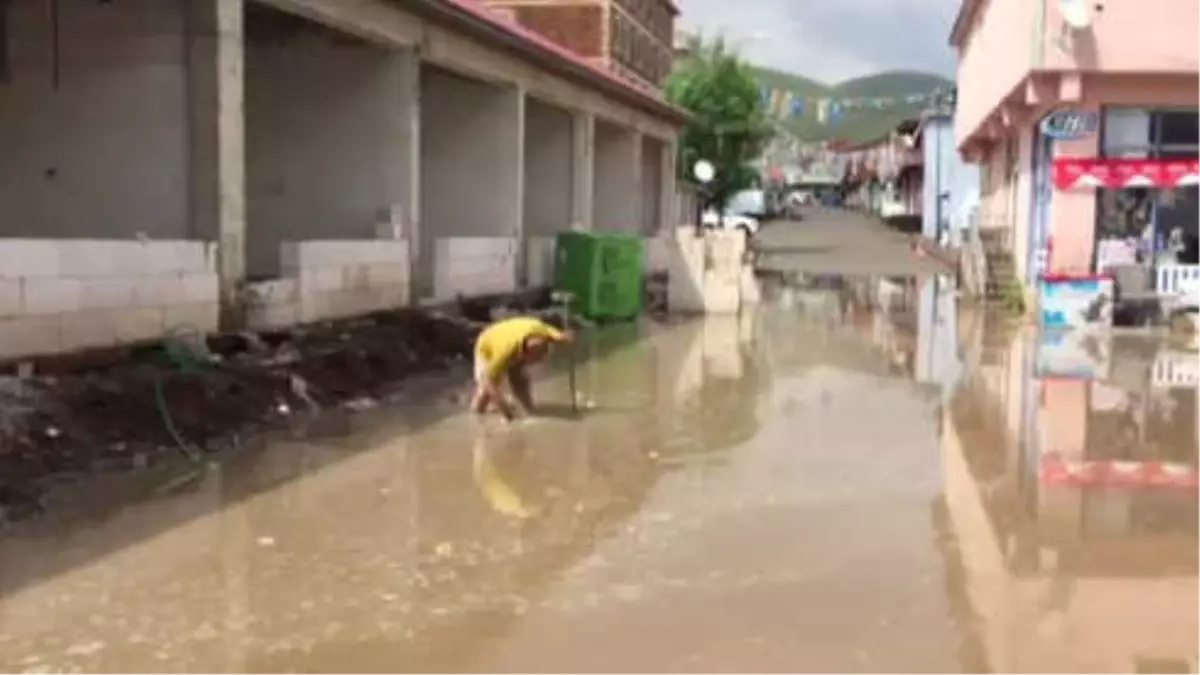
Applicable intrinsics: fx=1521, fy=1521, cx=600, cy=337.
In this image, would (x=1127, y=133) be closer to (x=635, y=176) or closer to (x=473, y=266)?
(x=473, y=266)

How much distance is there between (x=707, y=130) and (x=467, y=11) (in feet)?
116

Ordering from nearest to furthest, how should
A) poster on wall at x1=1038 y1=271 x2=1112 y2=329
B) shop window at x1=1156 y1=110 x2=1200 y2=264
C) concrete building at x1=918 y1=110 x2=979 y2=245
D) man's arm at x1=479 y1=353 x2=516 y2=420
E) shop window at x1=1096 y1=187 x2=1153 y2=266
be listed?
man's arm at x1=479 y1=353 x2=516 y2=420
poster on wall at x1=1038 y1=271 x2=1112 y2=329
shop window at x1=1156 y1=110 x2=1200 y2=264
shop window at x1=1096 y1=187 x2=1153 y2=266
concrete building at x1=918 y1=110 x2=979 y2=245

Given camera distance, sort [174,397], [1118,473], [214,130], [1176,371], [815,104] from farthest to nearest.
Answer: [815,104], [1176,371], [214,130], [174,397], [1118,473]

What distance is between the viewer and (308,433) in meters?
12.7

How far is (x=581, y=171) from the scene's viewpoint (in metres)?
30.1

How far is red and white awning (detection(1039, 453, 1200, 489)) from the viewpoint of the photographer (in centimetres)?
1067

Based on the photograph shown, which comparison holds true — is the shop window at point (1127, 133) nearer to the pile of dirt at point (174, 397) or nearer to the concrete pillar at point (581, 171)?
the concrete pillar at point (581, 171)

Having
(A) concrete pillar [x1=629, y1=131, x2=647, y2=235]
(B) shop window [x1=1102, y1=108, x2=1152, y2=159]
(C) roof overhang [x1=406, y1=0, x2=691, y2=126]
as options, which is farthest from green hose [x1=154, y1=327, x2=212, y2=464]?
(A) concrete pillar [x1=629, y1=131, x2=647, y2=235]

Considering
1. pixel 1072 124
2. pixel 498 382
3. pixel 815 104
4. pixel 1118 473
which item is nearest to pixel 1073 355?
pixel 1072 124

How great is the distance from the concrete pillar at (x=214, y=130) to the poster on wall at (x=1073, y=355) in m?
9.13

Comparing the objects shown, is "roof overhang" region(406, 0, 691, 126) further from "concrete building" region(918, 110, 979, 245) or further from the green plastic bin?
"concrete building" region(918, 110, 979, 245)

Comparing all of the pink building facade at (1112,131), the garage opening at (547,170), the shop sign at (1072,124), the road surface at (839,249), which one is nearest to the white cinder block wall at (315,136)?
the garage opening at (547,170)

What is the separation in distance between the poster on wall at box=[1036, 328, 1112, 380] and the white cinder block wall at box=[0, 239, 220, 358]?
951cm

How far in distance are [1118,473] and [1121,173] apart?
14.9 meters
